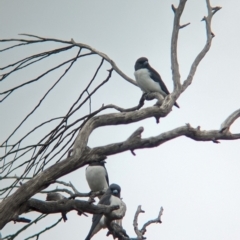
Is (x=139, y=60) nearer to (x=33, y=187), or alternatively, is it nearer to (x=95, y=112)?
(x=95, y=112)

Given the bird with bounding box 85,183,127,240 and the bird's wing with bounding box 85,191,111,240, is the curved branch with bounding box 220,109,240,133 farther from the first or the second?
the bird's wing with bounding box 85,191,111,240

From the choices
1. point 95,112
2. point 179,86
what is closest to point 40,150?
point 95,112

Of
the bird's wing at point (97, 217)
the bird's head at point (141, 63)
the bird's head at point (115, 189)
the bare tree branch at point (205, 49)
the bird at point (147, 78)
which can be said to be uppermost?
the bird's head at point (141, 63)

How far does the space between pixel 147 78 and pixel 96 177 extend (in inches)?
74.8

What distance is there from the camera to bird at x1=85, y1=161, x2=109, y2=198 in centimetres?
1049

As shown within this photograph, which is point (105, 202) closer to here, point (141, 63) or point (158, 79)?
point (158, 79)

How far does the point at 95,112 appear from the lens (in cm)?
625

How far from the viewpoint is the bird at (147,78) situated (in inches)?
361

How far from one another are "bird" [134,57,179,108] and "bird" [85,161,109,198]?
160cm

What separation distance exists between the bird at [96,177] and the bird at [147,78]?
1.60 m

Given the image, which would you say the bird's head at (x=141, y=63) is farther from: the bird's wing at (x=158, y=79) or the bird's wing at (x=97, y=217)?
the bird's wing at (x=97, y=217)

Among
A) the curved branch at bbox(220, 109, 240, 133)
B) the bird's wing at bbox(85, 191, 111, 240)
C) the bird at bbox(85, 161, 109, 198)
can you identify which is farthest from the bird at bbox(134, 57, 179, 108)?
the curved branch at bbox(220, 109, 240, 133)

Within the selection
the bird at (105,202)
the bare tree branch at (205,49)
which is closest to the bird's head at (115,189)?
the bird at (105,202)

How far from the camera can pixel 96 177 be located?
10.5 meters
